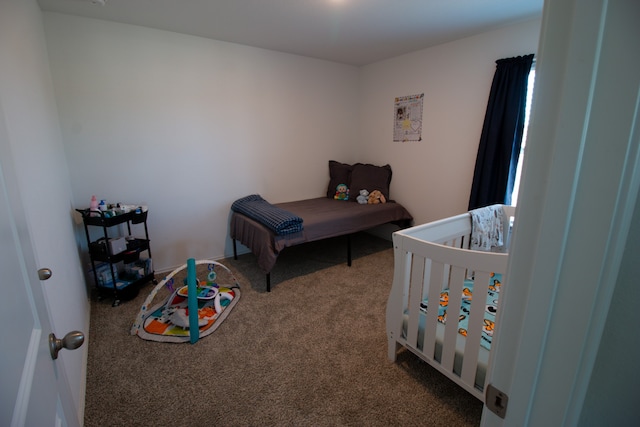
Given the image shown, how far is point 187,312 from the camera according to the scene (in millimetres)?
2254

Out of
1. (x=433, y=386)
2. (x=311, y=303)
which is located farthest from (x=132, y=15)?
(x=433, y=386)

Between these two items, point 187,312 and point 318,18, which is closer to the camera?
point 187,312

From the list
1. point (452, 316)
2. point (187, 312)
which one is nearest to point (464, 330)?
point (452, 316)

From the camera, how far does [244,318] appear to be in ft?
7.75

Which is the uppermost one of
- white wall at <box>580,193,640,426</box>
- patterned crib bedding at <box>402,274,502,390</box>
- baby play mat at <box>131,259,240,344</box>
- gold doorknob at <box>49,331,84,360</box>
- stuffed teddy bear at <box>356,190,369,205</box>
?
white wall at <box>580,193,640,426</box>

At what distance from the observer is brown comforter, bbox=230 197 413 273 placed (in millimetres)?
2736

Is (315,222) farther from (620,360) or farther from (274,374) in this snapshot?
(620,360)

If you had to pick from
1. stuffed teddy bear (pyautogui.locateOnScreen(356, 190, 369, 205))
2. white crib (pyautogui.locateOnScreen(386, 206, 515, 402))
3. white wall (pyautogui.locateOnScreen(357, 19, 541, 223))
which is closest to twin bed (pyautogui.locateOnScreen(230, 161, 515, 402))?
white crib (pyautogui.locateOnScreen(386, 206, 515, 402))

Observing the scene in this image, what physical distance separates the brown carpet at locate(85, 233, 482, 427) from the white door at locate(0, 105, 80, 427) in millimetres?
969

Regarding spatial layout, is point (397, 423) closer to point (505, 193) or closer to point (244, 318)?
point (244, 318)

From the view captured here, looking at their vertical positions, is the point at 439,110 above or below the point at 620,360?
above

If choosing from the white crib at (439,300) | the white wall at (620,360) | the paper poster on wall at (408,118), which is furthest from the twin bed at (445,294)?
the paper poster on wall at (408,118)

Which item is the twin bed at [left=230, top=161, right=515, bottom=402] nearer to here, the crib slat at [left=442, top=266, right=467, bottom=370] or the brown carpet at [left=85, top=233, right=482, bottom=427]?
the crib slat at [left=442, top=266, right=467, bottom=370]

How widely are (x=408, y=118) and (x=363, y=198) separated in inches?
43.2
